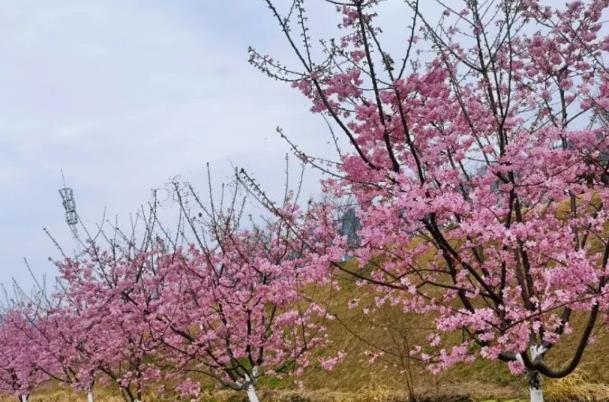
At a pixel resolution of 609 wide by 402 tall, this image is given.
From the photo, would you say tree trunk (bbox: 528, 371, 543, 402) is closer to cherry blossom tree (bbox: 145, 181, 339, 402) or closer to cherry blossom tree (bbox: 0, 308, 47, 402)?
cherry blossom tree (bbox: 145, 181, 339, 402)

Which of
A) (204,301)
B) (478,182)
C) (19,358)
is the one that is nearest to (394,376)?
(204,301)

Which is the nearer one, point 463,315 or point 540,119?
point 463,315

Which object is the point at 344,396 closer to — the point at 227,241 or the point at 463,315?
the point at 227,241

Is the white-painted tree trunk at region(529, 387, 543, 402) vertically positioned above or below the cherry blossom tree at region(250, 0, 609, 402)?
below

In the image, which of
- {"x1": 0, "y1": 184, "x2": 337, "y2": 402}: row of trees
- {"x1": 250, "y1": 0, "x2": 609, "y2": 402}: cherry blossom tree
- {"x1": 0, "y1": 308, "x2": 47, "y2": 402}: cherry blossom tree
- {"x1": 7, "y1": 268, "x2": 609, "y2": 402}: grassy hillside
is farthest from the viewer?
{"x1": 0, "y1": 308, "x2": 47, "y2": 402}: cherry blossom tree

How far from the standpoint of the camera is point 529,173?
6.19 metres

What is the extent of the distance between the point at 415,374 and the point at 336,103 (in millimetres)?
11649

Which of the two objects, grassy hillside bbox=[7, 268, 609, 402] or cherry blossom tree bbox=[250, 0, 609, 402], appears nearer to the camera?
cherry blossom tree bbox=[250, 0, 609, 402]

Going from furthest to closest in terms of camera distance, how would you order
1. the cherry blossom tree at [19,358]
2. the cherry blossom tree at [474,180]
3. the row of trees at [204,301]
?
the cherry blossom tree at [19,358] → the row of trees at [204,301] → the cherry blossom tree at [474,180]

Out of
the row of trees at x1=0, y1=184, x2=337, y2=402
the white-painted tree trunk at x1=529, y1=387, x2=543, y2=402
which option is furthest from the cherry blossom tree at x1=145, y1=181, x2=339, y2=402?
the white-painted tree trunk at x1=529, y1=387, x2=543, y2=402

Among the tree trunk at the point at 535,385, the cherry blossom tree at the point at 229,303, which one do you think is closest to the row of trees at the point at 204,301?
the cherry blossom tree at the point at 229,303

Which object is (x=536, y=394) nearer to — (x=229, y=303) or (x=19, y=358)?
(x=229, y=303)

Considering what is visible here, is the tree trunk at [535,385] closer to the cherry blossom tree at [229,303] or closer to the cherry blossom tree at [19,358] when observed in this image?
the cherry blossom tree at [229,303]

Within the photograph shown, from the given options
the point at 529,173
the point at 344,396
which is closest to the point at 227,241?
the point at 529,173
